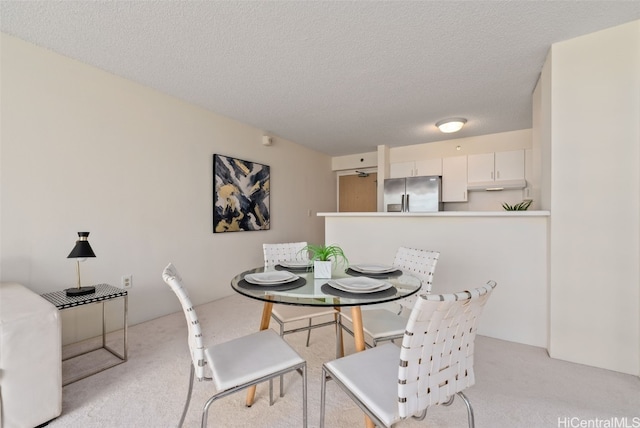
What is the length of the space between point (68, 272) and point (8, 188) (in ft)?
2.35

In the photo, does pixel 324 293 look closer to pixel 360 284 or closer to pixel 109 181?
pixel 360 284

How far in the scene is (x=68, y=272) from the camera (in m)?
2.19

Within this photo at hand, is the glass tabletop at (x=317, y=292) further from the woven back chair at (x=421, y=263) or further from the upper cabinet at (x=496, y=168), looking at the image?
the upper cabinet at (x=496, y=168)

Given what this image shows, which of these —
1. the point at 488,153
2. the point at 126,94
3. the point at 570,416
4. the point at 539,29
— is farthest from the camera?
the point at 488,153

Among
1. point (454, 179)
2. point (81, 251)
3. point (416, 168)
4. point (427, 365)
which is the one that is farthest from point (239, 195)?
point (454, 179)

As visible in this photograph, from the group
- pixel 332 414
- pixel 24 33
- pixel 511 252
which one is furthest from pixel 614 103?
pixel 24 33

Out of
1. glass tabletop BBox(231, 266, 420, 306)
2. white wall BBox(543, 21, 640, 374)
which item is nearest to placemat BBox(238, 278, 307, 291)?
glass tabletop BBox(231, 266, 420, 306)

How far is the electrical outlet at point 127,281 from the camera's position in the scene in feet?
8.26

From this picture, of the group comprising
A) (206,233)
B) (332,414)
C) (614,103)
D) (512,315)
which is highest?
(614,103)

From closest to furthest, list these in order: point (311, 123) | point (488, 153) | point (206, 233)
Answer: point (206, 233) → point (311, 123) → point (488, 153)

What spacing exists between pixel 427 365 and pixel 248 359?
76 centimetres

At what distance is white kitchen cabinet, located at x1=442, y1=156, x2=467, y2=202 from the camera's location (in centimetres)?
436

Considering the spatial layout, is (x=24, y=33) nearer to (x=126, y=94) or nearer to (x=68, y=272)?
(x=126, y=94)

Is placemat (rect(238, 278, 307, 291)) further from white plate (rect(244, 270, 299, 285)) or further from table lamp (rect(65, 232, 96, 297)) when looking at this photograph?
table lamp (rect(65, 232, 96, 297))
